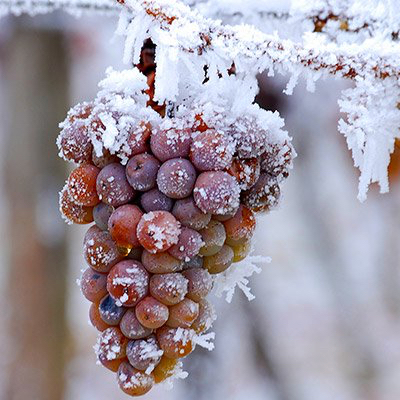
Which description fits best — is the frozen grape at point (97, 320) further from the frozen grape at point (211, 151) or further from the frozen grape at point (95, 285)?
the frozen grape at point (211, 151)

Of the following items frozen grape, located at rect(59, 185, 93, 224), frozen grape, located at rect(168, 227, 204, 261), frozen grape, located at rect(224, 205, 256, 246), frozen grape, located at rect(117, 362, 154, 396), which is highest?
frozen grape, located at rect(59, 185, 93, 224)

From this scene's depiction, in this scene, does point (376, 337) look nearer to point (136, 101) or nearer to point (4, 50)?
point (4, 50)

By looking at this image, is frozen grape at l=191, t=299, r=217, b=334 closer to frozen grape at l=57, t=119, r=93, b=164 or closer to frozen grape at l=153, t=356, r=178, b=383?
frozen grape at l=153, t=356, r=178, b=383

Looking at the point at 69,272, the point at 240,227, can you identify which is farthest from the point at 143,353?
the point at 69,272

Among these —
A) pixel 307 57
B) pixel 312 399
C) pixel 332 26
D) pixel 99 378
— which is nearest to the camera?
pixel 307 57

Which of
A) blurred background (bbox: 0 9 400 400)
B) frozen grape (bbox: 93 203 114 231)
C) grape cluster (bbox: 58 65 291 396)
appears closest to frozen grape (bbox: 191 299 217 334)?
grape cluster (bbox: 58 65 291 396)

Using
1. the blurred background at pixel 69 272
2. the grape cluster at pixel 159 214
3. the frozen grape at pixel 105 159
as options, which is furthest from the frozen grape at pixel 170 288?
the blurred background at pixel 69 272

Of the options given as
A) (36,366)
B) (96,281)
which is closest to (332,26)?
(96,281)
